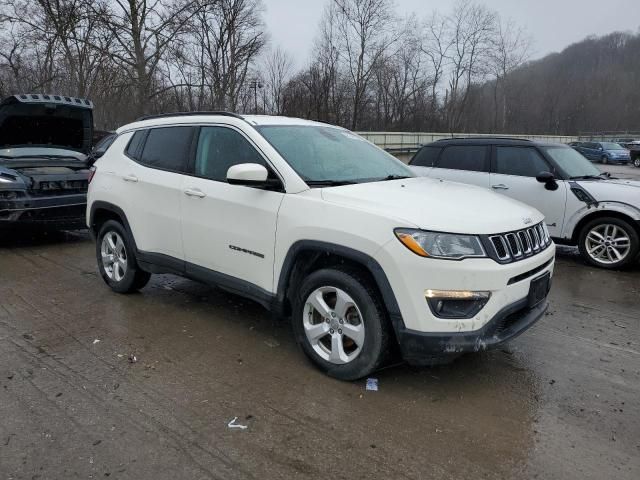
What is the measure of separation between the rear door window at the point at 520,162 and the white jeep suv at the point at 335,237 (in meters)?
3.54

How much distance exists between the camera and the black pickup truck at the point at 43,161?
739 centimetres

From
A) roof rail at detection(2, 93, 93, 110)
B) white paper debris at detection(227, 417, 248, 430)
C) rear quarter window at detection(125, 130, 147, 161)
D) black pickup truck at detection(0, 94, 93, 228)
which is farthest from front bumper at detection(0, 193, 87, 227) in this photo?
white paper debris at detection(227, 417, 248, 430)

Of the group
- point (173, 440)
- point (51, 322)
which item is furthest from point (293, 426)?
point (51, 322)

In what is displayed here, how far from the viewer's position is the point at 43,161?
8.20 m

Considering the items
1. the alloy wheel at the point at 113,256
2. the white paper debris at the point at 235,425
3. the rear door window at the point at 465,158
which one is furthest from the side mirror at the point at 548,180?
the white paper debris at the point at 235,425

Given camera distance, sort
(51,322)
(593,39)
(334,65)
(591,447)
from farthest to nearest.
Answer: (593,39)
(334,65)
(51,322)
(591,447)

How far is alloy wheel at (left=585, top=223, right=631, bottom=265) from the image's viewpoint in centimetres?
678

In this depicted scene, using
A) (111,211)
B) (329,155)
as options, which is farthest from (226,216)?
(111,211)

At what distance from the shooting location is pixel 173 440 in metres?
2.88

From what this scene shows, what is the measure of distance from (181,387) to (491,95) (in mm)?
72208

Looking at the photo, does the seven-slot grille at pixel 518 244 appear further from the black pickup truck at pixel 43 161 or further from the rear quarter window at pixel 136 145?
the black pickup truck at pixel 43 161

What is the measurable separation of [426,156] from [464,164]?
0.71m

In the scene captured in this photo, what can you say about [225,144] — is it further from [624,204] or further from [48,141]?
[48,141]

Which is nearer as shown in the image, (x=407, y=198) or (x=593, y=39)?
(x=407, y=198)
